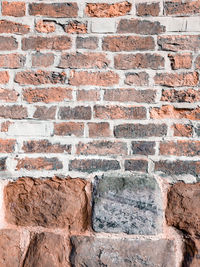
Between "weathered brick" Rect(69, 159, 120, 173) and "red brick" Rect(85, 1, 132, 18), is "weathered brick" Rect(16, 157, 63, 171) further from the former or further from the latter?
"red brick" Rect(85, 1, 132, 18)

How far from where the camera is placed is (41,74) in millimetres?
1474

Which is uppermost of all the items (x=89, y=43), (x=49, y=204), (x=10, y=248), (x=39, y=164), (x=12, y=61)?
(x=89, y=43)

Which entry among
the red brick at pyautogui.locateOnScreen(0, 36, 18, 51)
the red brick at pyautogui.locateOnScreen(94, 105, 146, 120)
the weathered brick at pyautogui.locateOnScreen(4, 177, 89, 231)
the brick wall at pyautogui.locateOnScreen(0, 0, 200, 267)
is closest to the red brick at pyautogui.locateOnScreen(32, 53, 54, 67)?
the brick wall at pyautogui.locateOnScreen(0, 0, 200, 267)

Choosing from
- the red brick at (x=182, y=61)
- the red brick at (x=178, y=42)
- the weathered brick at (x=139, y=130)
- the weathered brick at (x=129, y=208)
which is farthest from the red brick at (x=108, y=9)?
the weathered brick at (x=129, y=208)

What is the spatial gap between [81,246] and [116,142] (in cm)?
51

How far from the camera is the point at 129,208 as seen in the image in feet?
4.61

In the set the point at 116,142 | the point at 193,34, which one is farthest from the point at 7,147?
the point at 193,34

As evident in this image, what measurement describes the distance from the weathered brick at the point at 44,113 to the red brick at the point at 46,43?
290 mm

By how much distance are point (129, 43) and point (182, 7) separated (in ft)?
0.98

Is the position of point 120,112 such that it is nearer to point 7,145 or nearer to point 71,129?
point 71,129

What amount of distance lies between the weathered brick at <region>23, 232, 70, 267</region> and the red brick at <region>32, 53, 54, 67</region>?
80 cm

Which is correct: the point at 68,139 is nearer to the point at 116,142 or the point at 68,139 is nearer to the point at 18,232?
the point at 116,142

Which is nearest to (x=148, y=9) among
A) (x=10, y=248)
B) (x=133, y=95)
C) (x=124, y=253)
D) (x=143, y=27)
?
(x=143, y=27)

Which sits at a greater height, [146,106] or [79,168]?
[146,106]
